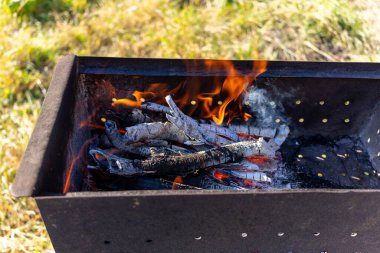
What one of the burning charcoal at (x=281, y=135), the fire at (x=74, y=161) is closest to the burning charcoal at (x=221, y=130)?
the burning charcoal at (x=281, y=135)

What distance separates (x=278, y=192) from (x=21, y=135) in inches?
85.4

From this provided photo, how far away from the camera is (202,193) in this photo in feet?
4.47

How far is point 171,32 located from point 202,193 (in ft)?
8.44

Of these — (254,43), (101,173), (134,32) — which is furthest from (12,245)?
(254,43)

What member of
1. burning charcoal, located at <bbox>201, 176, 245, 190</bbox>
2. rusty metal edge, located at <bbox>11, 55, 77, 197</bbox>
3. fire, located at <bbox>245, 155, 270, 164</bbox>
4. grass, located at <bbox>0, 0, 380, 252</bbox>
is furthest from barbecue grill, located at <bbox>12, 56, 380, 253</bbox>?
grass, located at <bbox>0, 0, 380, 252</bbox>

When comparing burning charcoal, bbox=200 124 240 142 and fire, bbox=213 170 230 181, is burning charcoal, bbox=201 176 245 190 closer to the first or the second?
fire, bbox=213 170 230 181

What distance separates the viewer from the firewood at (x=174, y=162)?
186 cm

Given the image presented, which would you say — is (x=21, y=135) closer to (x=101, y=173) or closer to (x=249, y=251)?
(x=101, y=173)

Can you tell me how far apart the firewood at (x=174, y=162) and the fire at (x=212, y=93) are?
285mm

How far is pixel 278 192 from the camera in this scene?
139cm

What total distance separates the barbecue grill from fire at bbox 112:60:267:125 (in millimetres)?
29

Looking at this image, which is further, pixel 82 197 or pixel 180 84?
pixel 180 84

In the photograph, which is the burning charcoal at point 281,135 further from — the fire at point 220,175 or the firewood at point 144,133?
the firewood at point 144,133

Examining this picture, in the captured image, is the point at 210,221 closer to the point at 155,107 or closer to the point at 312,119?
the point at 155,107
